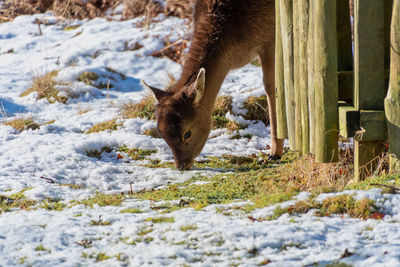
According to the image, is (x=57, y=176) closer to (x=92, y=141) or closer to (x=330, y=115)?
(x=92, y=141)

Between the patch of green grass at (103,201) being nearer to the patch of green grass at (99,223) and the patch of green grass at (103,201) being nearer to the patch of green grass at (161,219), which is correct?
the patch of green grass at (99,223)

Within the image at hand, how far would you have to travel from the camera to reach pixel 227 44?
22.6ft

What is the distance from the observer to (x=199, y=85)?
6484 millimetres

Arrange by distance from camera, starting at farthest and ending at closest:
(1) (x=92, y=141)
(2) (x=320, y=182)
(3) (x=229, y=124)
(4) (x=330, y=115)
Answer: (3) (x=229, y=124)
(1) (x=92, y=141)
(2) (x=320, y=182)
(4) (x=330, y=115)

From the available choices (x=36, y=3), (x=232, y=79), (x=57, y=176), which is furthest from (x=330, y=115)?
(x=36, y=3)

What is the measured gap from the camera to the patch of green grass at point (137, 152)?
740cm

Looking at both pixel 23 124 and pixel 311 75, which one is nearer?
pixel 311 75

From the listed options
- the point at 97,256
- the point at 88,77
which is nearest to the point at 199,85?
the point at 97,256

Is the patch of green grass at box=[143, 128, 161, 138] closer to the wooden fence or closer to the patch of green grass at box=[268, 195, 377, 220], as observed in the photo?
the wooden fence

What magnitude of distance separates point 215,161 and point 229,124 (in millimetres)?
1459

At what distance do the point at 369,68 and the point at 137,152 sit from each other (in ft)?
13.6

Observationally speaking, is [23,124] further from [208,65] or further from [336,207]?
[336,207]

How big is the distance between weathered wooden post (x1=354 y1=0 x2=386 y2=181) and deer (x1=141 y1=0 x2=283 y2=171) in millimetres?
2330

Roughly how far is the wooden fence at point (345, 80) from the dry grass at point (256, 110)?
126 inches
